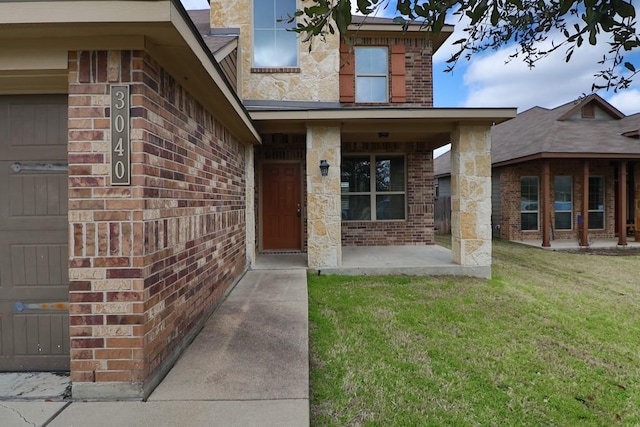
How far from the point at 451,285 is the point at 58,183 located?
4.92m

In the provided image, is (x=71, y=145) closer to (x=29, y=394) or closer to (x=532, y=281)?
(x=29, y=394)

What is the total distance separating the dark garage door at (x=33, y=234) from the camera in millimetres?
2336

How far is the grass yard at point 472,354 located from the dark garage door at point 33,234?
1.95 m

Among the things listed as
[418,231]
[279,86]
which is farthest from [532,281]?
[279,86]

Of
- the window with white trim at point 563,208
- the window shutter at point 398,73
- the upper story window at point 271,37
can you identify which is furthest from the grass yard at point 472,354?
the window with white trim at point 563,208

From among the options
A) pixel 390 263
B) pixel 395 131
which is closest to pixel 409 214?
pixel 390 263

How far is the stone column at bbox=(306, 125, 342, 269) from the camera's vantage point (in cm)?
570

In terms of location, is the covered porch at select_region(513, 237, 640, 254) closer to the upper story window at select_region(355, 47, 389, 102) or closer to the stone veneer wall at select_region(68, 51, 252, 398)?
the upper story window at select_region(355, 47, 389, 102)

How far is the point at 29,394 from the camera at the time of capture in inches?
81.9

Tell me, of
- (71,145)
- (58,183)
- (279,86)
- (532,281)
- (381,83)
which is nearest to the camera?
(71,145)

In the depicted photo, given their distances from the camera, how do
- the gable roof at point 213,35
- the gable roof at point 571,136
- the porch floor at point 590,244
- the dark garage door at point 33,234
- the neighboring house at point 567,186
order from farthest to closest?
the neighboring house at point 567,186
the gable roof at point 571,136
the porch floor at point 590,244
the gable roof at point 213,35
the dark garage door at point 33,234

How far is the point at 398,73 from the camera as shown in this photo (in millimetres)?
Result: 7980

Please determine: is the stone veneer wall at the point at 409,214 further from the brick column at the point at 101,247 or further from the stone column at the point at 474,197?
the brick column at the point at 101,247

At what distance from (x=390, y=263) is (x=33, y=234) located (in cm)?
500
